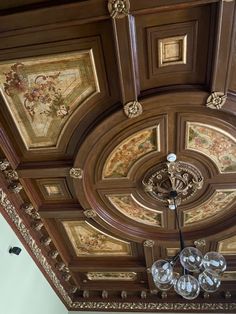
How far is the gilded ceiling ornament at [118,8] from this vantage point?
2482 millimetres

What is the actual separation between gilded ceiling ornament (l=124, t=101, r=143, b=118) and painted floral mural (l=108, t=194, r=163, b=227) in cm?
133

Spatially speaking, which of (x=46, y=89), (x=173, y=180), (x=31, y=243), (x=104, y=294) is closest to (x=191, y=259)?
(x=173, y=180)

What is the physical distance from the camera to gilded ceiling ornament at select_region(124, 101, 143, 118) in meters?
3.15

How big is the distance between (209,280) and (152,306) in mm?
3261

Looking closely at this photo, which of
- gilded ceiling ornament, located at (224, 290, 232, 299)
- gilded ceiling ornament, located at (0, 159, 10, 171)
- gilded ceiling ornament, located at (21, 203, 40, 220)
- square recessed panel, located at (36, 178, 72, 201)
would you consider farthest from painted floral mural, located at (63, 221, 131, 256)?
gilded ceiling ornament, located at (224, 290, 232, 299)

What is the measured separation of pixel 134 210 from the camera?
4461mm

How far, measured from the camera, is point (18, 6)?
8.54 ft

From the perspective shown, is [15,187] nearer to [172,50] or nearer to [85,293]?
[172,50]

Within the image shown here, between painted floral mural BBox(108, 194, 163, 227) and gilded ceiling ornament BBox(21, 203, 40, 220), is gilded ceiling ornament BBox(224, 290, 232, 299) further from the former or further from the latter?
gilded ceiling ornament BBox(21, 203, 40, 220)

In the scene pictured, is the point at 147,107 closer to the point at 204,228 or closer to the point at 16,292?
the point at 204,228

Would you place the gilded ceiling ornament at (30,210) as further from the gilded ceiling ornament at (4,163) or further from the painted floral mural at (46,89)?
the painted floral mural at (46,89)

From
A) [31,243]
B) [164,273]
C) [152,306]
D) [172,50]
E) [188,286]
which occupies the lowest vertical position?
A: [188,286]

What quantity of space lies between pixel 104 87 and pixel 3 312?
301 centimetres

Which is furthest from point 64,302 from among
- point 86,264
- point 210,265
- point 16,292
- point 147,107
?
point 147,107
